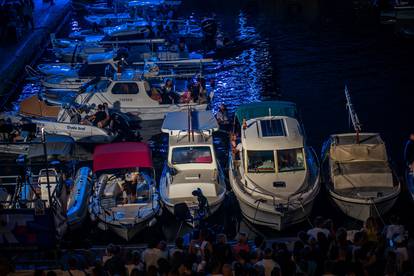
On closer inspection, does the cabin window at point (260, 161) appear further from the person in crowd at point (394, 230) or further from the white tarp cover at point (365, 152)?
the person in crowd at point (394, 230)

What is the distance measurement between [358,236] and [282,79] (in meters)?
22.1

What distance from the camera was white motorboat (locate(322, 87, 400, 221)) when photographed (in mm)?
17734

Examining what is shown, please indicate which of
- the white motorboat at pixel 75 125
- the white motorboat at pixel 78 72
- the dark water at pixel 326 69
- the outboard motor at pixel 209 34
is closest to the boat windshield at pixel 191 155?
the white motorboat at pixel 75 125

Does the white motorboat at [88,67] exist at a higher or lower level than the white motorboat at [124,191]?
higher

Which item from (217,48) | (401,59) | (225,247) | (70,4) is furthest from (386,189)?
(70,4)

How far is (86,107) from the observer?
26734 mm

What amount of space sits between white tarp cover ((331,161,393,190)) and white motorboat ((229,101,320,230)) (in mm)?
606

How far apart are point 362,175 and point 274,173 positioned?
7.76ft

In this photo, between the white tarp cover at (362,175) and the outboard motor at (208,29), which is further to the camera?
the outboard motor at (208,29)

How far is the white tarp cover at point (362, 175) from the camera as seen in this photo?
18.2 m

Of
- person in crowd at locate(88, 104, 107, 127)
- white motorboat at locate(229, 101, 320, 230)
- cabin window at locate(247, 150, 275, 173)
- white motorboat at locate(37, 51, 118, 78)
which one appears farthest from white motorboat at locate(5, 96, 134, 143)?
cabin window at locate(247, 150, 275, 173)

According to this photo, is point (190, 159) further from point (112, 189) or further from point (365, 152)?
point (365, 152)

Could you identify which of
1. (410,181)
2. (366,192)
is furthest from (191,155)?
(410,181)

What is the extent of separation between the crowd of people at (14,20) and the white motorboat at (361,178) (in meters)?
27.8
